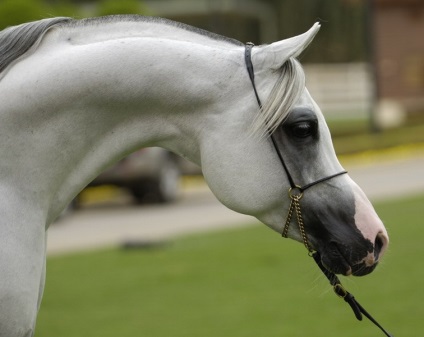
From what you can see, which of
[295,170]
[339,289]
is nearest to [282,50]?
[295,170]

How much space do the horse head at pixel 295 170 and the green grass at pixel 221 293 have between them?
4095mm

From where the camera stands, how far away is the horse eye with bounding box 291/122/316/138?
348 centimetres

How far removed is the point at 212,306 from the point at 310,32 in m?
5.59

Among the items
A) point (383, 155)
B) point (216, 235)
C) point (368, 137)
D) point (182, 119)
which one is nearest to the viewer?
point (182, 119)

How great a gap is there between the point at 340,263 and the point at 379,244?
0.49ft

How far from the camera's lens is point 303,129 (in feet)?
11.4

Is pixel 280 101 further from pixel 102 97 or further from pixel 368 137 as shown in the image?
pixel 368 137

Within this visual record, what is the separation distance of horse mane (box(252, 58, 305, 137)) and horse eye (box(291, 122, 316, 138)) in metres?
0.05

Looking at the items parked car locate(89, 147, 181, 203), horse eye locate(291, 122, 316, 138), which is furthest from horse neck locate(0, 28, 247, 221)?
parked car locate(89, 147, 181, 203)

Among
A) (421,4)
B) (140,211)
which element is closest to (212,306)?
(140,211)

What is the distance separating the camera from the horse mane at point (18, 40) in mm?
3463

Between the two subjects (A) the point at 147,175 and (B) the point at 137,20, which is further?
(A) the point at 147,175

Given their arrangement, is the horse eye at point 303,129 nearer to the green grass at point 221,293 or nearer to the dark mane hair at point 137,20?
the dark mane hair at point 137,20

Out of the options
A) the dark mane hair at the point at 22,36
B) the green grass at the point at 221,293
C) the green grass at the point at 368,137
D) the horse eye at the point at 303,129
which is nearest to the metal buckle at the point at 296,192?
the horse eye at the point at 303,129
